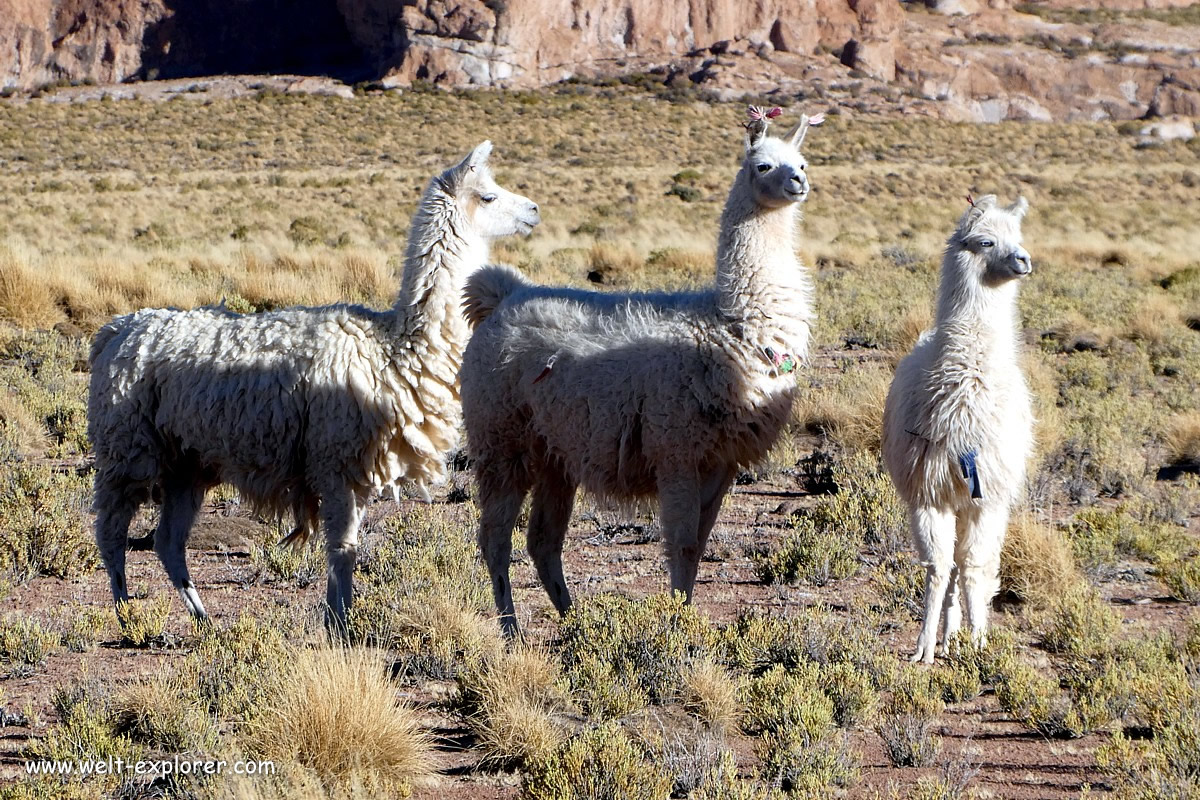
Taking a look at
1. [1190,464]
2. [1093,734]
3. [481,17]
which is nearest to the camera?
[1093,734]

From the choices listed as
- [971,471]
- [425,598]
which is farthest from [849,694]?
[425,598]

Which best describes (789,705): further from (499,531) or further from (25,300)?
(25,300)

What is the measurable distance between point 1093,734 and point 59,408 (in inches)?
301

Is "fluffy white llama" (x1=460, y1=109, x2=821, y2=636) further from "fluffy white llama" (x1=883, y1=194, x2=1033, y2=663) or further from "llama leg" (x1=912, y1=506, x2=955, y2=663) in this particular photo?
"llama leg" (x1=912, y1=506, x2=955, y2=663)

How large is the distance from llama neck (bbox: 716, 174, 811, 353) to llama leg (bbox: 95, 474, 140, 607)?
279 cm

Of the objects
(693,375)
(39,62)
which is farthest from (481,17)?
(693,375)

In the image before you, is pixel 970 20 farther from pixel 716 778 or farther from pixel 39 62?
pixel 716 778

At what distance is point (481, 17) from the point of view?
63781 millimetres

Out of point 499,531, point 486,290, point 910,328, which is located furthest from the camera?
point 910,328

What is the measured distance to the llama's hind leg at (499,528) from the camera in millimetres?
5449

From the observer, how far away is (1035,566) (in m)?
5.82

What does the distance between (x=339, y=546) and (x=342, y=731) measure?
1.54 metres

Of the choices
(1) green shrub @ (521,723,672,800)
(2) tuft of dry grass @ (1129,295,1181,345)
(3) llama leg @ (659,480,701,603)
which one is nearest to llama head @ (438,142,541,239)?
(3) llama leg @ (659,480,701,603)

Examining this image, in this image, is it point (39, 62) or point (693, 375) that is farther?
point (39, 62)
